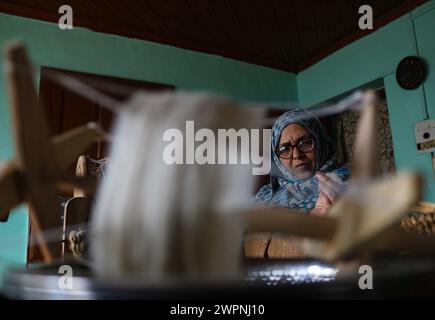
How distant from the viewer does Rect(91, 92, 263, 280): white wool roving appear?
0.51ft

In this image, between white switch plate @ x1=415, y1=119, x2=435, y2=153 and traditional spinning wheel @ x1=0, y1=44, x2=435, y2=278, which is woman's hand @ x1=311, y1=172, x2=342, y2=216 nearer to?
traditional spinning wheel @ x1=0, y1=44, x2=435, y2=278

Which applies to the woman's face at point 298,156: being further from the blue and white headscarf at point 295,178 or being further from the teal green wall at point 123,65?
the teal green wall at point 123,65

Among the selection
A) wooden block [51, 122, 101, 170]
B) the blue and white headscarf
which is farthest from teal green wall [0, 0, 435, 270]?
wooden block [51, 122, 101, 170]

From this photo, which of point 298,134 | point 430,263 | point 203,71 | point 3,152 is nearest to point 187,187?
point 430,263

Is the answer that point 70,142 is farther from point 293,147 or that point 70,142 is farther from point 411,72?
point 411,72

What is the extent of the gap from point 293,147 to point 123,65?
1.04m

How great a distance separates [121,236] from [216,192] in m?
0.04

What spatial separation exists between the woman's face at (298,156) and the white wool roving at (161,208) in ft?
2.75

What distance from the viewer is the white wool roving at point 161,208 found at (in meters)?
0.15

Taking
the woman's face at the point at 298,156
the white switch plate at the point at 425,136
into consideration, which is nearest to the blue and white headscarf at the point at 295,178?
the woman's face at the point at 298,156

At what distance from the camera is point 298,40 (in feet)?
6.10

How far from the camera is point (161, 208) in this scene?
0.15 metres

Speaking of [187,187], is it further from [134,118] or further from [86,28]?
[86,28]

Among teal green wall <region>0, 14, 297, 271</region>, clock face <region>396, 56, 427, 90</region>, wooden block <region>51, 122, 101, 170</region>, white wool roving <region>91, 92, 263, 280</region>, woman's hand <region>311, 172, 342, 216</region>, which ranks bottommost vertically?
white wool roving <region>91, 92, 263, 280</region>
